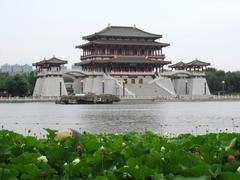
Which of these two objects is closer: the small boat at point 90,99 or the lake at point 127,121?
the lake at point 127,121

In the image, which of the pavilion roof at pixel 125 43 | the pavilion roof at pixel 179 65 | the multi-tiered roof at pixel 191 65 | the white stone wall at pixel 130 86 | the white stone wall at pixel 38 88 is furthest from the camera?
the pavilion roof at pixel 179 65

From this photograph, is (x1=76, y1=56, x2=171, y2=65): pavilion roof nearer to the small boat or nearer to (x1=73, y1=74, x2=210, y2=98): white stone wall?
(x1=73, y1=74, x2=210, y2=98): white stone wall

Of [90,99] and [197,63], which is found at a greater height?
[197,63]

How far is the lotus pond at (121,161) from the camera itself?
4.59m

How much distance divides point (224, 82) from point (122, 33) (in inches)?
862

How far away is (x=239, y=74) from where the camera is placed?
323ft

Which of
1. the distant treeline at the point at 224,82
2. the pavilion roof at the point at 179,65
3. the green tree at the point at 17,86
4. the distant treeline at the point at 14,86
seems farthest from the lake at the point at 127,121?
the distant treeline at the point at 224,82

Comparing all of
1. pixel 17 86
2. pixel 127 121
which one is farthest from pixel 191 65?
pixel 127 121

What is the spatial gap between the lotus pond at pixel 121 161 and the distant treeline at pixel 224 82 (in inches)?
3649

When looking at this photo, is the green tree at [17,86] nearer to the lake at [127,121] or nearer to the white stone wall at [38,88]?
the white stone wall at [38,88]

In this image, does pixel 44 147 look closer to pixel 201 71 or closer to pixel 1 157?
pixel 1 157

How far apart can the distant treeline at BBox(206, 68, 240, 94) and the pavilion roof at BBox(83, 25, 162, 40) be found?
1684 centimetres

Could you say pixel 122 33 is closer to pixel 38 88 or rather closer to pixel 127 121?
pixel 38 88

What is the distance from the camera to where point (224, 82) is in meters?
97.8
